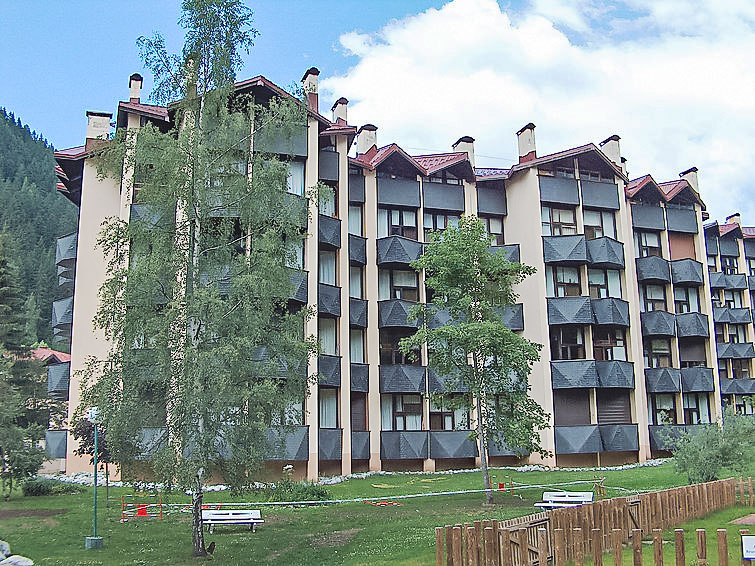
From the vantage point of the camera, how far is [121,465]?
16.7m

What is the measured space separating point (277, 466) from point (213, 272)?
16227 millimetres

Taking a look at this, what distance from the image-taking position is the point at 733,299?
56031 millimetres

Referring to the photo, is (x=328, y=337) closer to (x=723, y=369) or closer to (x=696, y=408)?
(x=696, y=408)

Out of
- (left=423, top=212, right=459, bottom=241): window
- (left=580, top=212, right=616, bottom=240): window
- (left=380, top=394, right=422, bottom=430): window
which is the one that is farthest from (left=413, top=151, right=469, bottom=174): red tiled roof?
(left=380, top=394, right=422, bottom=430): window

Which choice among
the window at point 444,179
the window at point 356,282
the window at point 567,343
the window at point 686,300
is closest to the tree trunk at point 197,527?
the window at point 356,282

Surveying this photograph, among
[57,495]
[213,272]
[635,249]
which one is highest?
[635,249]

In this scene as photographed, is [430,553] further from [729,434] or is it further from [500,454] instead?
[500,454]

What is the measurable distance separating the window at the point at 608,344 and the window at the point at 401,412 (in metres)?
10.4

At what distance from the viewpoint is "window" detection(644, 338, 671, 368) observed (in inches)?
1694

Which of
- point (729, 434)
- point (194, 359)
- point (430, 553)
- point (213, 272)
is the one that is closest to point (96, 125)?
point (213, 272)

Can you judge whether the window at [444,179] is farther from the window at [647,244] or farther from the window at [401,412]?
the window at [401,412]

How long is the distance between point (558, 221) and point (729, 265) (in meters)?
23.1

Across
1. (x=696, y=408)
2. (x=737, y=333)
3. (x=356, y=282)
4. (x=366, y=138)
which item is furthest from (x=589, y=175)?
A: (x=737, y=333)

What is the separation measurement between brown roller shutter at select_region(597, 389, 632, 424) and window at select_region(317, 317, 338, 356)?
596 inches
